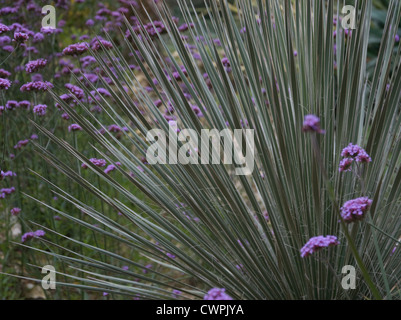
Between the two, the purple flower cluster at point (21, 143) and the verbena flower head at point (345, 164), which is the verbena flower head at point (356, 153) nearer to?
the verbena flower head at point (345, 164)

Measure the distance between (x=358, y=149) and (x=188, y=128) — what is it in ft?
2.37

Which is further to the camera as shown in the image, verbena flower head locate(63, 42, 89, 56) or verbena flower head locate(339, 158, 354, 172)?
verbena flower head locate(63, 42, 89, 56)

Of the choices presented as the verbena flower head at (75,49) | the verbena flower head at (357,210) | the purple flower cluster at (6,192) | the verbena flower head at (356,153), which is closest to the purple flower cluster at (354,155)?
the verbena flower head at (356,153)

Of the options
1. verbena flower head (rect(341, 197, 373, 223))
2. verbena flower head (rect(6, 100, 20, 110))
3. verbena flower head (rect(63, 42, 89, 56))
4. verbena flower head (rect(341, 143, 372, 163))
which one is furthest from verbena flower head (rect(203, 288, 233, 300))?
verbena flower head (rect(6, 100, 20, 110))

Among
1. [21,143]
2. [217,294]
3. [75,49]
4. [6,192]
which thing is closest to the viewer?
[217,294]

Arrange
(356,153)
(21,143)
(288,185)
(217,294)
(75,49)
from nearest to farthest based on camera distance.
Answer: (217,294) < (356,153) < (288,185) < (75,49) < (21,143)

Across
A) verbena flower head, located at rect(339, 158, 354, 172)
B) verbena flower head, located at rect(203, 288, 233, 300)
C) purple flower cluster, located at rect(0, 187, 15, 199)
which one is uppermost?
purple flower cluster, located at rect(0, 187, 15, 199)

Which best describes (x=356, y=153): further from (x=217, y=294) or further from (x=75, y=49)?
(x=75, y=49)

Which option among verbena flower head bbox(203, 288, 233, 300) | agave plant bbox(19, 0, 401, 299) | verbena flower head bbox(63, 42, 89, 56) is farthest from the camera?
verbena flower head bbox(63, 42, 89, 56)

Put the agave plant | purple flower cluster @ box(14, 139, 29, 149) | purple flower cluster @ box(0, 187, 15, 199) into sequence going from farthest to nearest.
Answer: purple flower cluster @ box(14, 139, 29, 149)
purple flower cluster @ box(0, 187, 15, 199)
the agave plant

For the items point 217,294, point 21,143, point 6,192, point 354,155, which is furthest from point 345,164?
point 21,143

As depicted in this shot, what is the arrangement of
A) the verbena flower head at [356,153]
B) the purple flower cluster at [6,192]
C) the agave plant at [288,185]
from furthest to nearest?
1. the purple flower cluster at [6,192]
2. the agave plant at [288,185]
3. the verbena flower head at [356,153]

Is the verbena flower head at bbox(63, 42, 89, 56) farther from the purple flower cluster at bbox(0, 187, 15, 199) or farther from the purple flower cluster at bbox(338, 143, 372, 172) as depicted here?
the purple flower cluster at bbox(338, 143, 372, 172)

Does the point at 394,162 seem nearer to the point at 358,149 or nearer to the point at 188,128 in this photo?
the point at 358,149
